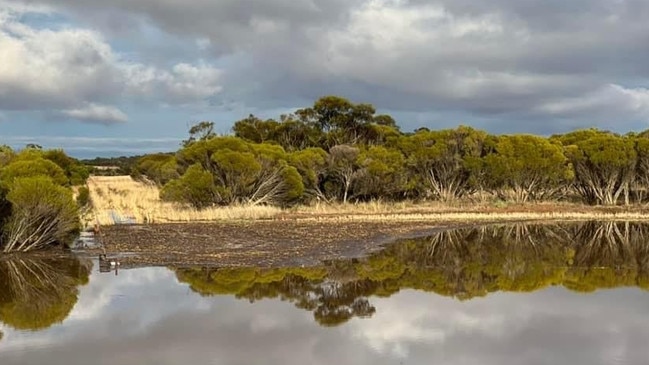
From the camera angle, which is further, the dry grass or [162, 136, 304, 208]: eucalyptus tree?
[162, 136, 304, 208]: eucalyptus tree

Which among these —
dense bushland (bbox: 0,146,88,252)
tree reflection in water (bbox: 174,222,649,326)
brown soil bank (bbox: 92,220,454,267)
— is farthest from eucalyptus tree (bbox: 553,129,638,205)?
dense bushland (bbox: 0,146,88,252)

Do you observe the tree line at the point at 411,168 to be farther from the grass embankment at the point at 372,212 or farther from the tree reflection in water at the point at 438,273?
the tree reflection in water at the point at 438,273

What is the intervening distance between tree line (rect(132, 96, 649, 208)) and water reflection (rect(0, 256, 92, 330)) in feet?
57.2

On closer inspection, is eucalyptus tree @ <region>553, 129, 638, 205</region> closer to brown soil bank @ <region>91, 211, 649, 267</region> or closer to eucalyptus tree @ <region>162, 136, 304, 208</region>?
brown soil bank @ <region>91, 211, 649, 267</region>

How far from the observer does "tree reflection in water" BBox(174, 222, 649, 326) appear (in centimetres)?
1867

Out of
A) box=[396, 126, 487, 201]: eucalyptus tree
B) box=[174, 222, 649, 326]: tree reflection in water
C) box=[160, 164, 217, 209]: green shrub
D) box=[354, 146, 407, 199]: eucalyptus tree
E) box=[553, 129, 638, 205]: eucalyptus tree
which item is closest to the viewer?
box=[174, 222, 649, 326]: tree reflection in water

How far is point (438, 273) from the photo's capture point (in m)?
22.3

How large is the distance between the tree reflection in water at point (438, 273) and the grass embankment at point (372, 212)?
33.5 feet

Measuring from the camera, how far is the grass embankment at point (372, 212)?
3969 cm

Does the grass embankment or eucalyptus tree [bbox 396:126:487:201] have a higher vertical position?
eucalyptus tree [bbox 396:126:487:201]

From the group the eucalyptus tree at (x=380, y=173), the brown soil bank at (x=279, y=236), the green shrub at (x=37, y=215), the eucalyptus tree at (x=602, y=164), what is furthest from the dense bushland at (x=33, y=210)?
the eucalyptus tree at (x=602, y=164)

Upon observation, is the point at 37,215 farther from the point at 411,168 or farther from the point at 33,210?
the point at 411,168

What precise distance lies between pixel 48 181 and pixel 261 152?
19108mm

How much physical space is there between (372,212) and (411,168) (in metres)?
8.35
